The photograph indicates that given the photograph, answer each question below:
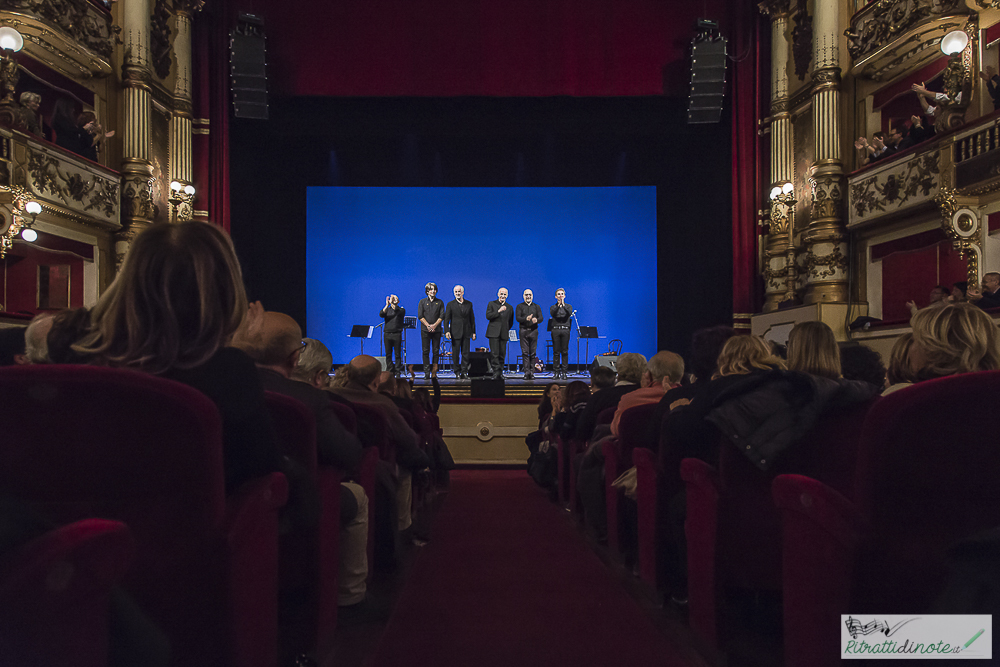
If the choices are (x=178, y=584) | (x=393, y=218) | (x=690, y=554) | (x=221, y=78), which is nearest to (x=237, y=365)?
(x=178, y=584)

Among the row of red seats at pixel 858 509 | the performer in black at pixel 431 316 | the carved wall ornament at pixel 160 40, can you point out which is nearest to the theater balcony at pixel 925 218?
the performer in black at pixel 431 316

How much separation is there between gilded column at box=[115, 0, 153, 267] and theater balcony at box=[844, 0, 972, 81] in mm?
7282

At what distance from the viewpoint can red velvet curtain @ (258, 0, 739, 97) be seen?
23.8 feet

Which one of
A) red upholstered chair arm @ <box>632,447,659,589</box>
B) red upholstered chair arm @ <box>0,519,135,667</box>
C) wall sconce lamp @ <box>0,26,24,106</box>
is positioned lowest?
red upholstered chair arm @ <box>632,447,659,589</box>

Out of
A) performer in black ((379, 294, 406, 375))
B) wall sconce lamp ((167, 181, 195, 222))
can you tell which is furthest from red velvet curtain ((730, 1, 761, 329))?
wall sconce lamp ((167, 181, 195, 222))

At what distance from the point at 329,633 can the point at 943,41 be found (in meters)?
6.53

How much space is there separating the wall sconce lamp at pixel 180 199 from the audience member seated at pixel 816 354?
734cm

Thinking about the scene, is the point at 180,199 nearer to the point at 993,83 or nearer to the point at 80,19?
the point at 80,19

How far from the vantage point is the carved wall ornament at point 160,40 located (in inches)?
300

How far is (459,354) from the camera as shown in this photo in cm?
855

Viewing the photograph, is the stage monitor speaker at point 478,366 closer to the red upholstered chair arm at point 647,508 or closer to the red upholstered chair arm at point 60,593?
the red upholstered chair arm at point 647,508

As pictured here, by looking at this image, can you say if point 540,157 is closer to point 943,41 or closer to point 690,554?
point 943,41

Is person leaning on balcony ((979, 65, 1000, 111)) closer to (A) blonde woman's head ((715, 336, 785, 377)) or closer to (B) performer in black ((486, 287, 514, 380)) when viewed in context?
(A) blonde woman's head ((715, 336, 785, 377))

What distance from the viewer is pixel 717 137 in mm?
8320
